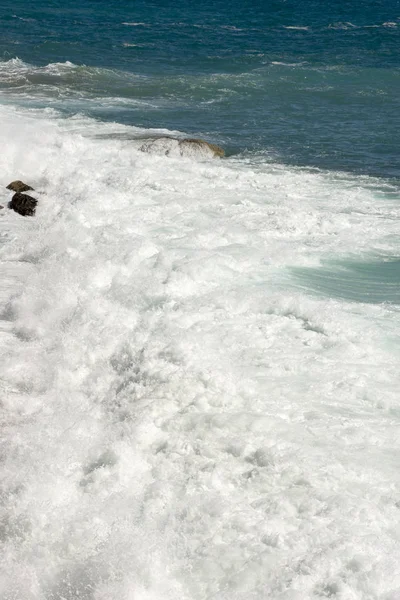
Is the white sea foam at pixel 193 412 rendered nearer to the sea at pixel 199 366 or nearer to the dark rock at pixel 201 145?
the sea at pixel 199 366

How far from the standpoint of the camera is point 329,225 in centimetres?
1580

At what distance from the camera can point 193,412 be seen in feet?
29.5

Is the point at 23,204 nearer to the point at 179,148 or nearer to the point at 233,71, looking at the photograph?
the point at 179,148

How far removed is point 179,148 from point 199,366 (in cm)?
1255

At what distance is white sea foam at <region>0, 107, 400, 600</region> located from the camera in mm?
6840

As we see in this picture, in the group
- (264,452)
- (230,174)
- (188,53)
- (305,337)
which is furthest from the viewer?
(188,53)

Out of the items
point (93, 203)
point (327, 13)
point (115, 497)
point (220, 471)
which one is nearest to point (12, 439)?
point (115, 497)

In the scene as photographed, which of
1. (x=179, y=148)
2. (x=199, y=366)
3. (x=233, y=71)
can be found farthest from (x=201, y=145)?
(x=233, y=71)

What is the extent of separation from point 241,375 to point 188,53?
109 feet

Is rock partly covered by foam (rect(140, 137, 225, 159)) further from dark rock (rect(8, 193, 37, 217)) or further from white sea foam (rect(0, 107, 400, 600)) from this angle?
white sea foam (rect(0, 107, 400, 600))

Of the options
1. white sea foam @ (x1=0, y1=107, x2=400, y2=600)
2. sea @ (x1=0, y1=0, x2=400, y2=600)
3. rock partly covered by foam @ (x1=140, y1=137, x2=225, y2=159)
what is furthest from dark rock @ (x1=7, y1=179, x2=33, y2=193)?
rock partly covered by foam @ (x1=140, y1=137, x2=225, y2=159)

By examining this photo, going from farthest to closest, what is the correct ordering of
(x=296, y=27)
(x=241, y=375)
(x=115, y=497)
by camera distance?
(x=296, y=27), (x=241, y=375), (x=115, y=497)

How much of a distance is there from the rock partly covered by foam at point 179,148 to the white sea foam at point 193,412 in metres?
5.34

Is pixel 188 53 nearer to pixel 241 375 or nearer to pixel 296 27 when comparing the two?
pixel 296 27
